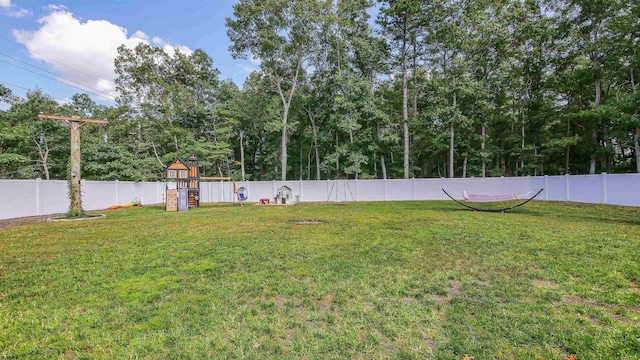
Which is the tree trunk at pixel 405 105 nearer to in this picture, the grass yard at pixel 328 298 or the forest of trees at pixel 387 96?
the forest of trees at pixel 387 96

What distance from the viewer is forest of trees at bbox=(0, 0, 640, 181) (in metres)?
15.5

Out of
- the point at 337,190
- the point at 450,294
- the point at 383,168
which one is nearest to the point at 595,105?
the point at 383,168

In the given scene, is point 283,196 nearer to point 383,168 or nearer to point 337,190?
point 337,190

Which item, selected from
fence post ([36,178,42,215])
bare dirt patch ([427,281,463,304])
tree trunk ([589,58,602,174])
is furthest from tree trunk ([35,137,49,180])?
tree trunk ([589,58,602,174])

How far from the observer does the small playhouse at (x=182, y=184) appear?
12.4 meters

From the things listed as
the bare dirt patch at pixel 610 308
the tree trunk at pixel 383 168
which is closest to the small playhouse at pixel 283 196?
the tree trunk at pixel 383 168

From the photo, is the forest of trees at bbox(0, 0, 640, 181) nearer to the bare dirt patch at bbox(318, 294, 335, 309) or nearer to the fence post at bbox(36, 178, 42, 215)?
the fence post at bbox(36, 178, 42, 215)

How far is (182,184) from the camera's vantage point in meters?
14.8

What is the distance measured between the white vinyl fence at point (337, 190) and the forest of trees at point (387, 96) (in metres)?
2.23

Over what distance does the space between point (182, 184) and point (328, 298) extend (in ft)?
47.0

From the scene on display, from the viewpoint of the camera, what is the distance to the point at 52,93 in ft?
60.1

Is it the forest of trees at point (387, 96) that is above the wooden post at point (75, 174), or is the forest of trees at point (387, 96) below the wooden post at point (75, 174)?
above

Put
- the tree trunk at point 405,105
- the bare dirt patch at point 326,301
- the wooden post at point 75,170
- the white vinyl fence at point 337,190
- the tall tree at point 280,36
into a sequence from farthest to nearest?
1. the tall tree at point 280,36
2. the tree trunk at point 405,105
3. the white vinyl fence at point 337,190
4. the wooden post at point 75,170
5. the bare dirt patch at point 326,301

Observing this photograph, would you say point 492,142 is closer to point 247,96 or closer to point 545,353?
point 247,96
